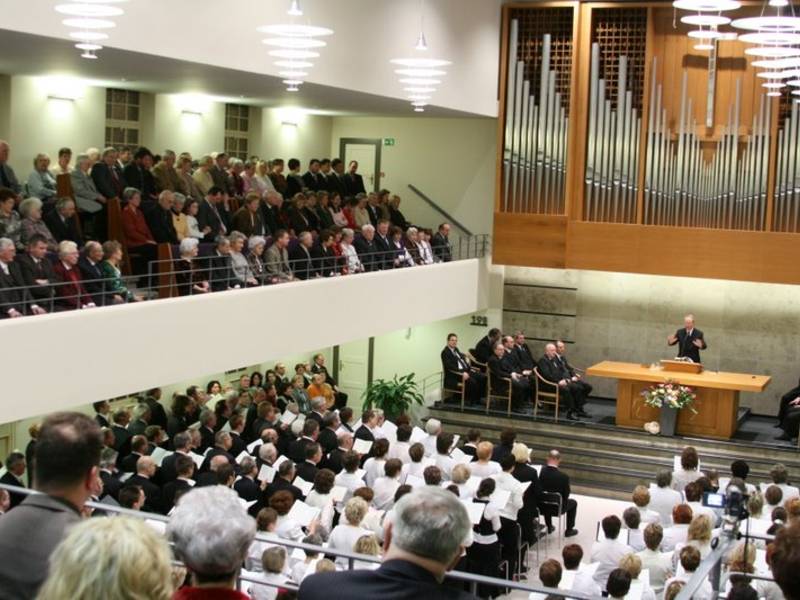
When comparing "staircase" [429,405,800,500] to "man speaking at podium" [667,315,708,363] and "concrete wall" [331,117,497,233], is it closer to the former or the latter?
"man speaking at podium" [667,315,708,363]

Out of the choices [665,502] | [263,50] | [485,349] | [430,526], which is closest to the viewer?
[430,526]

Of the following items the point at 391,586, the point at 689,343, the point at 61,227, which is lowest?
the point at 689,343

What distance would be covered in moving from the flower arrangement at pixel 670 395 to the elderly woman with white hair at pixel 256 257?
644cm

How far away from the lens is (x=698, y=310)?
22.0 meters

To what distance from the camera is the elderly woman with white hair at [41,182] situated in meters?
13.5

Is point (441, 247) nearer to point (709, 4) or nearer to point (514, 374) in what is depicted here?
point (514, 374)

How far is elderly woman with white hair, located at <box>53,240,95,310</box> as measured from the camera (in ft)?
39.0

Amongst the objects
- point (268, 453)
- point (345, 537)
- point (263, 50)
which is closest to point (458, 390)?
point (263, 50)

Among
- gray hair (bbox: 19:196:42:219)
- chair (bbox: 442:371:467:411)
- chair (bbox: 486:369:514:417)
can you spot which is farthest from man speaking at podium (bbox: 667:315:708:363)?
gray hair (bbox: 19:196:42:219)

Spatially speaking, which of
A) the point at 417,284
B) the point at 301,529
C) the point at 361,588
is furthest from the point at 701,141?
the point at 361,588

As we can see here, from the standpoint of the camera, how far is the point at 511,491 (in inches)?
527

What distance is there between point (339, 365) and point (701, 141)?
7.88 metres

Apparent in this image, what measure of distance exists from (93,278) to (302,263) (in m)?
4.61

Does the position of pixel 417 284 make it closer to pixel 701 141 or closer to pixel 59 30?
pixel 701 141
